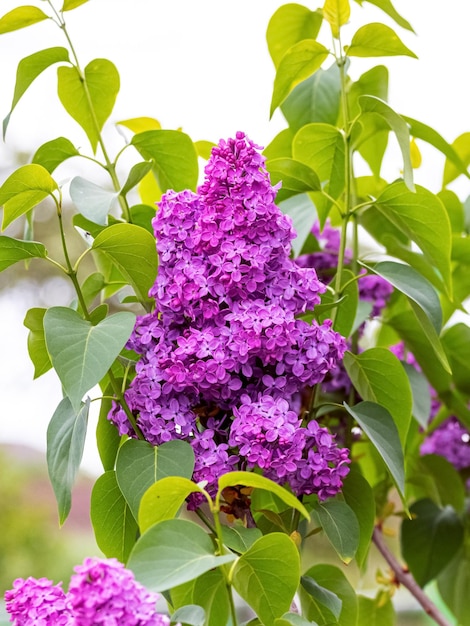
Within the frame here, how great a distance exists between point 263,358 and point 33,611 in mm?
144

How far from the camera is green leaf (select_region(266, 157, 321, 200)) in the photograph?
0.47 m

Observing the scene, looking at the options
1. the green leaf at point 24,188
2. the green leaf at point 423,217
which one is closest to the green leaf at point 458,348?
the green leaf at point 423,217

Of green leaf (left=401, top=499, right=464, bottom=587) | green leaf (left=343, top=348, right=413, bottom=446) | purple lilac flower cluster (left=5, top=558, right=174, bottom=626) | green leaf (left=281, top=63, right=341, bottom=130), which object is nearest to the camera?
purple lilac flower cluster (left=5, top=558, right=174, bottom=626)

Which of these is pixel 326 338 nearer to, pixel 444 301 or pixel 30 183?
pixel 30 183

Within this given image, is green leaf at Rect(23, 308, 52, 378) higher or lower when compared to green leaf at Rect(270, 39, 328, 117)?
lower

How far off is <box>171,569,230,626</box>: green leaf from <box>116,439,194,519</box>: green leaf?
0.05m

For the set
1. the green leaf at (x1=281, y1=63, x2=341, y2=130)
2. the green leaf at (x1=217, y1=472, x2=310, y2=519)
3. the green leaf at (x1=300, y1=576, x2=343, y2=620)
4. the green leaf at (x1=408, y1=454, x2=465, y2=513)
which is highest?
the green leaf at (x1=281, y1=63, x2=341, y2=130)

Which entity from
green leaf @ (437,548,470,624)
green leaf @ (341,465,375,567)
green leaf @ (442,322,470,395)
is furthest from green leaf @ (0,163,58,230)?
green leaf @ (437,548,470,624)

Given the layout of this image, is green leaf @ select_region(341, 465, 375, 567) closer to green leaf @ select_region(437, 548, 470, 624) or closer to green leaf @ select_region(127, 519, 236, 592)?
green leaf @ select_region(127, 519, 236, 592)

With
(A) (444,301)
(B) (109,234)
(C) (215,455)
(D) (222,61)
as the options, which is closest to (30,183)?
(B) (109,234)

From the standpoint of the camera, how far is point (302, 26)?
1.85ft

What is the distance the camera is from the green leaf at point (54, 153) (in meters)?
0.47

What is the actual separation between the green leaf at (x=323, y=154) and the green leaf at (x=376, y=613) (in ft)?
1.06

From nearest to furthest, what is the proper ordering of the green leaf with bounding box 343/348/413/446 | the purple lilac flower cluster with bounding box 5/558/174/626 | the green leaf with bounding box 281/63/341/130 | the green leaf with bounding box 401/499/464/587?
1. the purple lilac flower cluster with bounding box 5/558/174/626
2. the green leaf with bounding box 343/348/413/446
3. the green leaf with bounding box 281/63/341/130
4. the green leaf with bounding box 401/499/464/587
